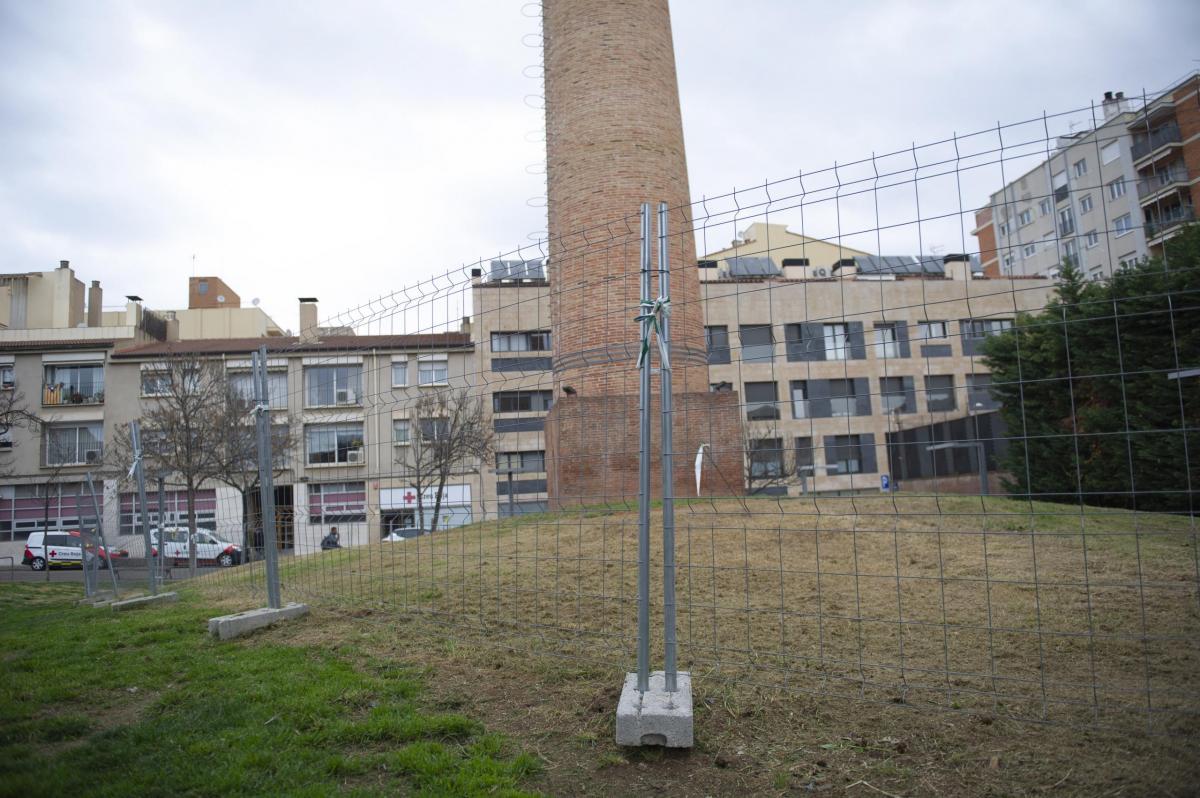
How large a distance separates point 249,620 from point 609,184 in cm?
Result: 1044

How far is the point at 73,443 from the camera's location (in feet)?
120

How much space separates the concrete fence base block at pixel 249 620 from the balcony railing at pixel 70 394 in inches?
1414

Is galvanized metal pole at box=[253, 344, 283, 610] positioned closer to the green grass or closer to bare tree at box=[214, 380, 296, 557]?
the green grass

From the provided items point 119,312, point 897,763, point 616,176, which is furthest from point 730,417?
point 119,312

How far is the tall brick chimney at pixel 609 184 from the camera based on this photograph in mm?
13352

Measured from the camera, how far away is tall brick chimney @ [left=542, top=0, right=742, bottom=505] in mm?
13352

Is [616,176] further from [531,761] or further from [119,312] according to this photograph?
[119,312]

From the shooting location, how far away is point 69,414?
36531mm

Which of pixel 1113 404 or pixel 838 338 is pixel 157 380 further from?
pixel 1113 404

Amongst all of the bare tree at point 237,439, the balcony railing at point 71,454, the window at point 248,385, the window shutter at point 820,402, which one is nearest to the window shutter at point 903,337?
the bare tree at point 237,439

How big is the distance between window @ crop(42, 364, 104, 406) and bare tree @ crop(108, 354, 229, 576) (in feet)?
35.5

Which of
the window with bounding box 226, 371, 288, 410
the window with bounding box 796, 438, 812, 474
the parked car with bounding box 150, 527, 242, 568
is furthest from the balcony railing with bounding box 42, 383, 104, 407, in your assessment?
the window with bounding box 796, 438, 812, 474

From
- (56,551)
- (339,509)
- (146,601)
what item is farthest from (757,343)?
(56,551)

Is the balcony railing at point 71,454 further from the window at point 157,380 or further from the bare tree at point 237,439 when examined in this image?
the bare tree at point 237,439
